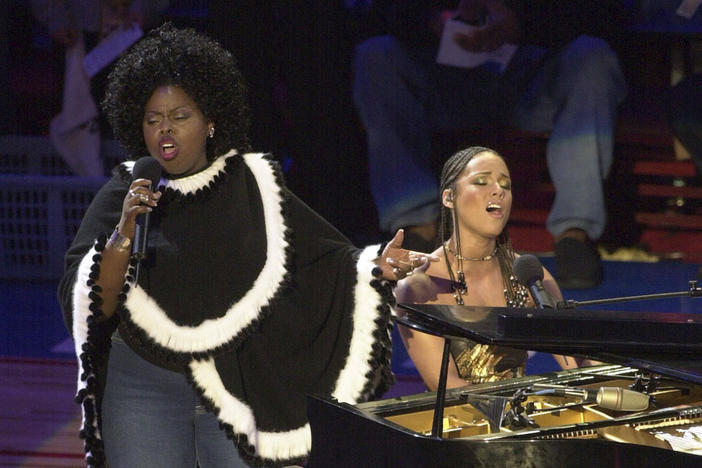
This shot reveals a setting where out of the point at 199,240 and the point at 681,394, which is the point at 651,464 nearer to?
the point at 681,394

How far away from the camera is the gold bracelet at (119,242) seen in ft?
8.29

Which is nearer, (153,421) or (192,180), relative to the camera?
(153,421)

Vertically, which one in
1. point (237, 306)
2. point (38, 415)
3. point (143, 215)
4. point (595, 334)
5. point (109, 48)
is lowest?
point (38, 415)

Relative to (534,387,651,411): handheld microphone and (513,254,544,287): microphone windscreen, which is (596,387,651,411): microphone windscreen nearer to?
(534,387,651,411): handheld microphone

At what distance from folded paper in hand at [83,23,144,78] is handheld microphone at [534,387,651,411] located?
17.9 feet

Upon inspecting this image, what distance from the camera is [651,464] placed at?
2.14m

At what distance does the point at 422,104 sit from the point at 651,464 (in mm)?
4995

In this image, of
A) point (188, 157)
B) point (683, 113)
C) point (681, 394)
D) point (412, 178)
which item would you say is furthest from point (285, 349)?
point (683, 113)

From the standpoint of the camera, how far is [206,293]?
9.05ft

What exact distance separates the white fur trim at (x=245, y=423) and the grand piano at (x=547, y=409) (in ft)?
0.83

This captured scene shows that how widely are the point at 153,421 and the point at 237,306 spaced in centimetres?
35

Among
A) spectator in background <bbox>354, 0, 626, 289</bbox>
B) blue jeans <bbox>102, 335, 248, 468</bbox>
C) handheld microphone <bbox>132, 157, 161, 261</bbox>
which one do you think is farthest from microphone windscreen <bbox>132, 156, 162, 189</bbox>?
spectator in background <bbox>354, 0, 626, 289</bbox>

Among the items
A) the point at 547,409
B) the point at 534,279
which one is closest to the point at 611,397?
the point at 547,409

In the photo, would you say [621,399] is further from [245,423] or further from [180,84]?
[180,84]
